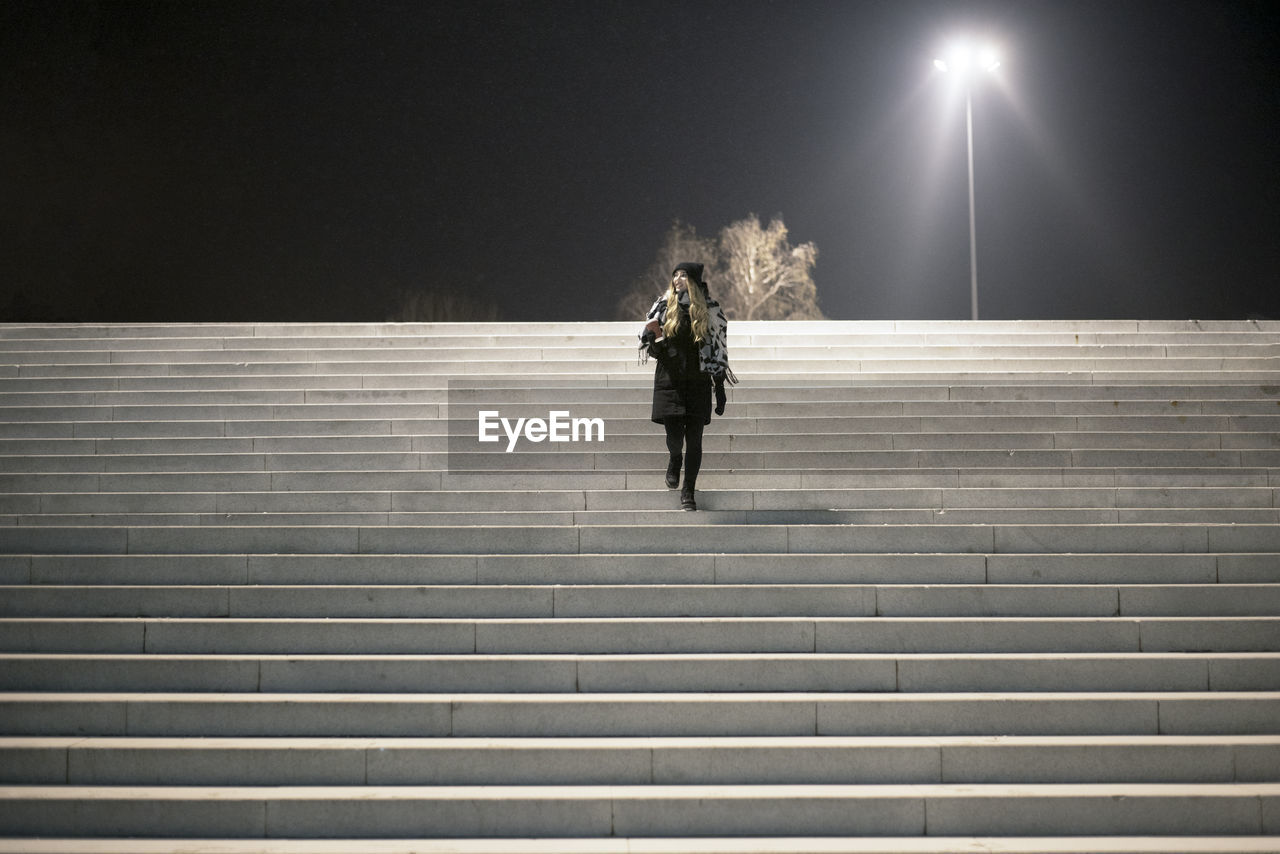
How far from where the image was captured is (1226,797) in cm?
441

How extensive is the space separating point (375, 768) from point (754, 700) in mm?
1848

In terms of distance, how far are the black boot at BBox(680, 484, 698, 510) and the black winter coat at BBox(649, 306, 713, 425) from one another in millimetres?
500

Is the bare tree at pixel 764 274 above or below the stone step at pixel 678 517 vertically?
above

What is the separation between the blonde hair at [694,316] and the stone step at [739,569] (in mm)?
1695

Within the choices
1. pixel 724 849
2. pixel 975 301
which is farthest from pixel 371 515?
pixel 975 301

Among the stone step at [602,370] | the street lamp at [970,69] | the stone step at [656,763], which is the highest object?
the street lamp at [970,69]

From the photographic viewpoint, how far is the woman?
6879mm

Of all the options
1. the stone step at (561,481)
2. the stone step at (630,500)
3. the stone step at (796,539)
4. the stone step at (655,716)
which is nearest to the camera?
the stone step at (655,716)

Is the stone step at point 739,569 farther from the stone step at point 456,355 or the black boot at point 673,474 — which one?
the stone step at point 456,355

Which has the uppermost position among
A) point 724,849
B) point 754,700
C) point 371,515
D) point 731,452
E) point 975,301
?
point 975,301

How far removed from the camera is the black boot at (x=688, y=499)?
6.84 metres

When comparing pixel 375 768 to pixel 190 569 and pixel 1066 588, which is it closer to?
pixel 190 569

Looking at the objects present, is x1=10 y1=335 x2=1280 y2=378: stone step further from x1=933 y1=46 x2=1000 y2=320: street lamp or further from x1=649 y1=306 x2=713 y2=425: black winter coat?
x1=933 y1=46 x2=1000 y2=320: street lamp

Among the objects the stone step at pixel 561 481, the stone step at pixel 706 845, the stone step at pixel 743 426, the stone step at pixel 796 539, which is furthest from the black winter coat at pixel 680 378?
the stone step at pixel 706 845
